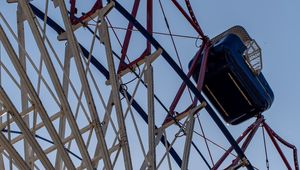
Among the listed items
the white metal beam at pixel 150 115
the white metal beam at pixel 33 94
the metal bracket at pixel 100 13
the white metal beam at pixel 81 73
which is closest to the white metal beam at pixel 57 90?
the white metal beam at pixel 33 94

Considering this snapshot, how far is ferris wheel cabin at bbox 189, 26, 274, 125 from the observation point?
76.6 feet

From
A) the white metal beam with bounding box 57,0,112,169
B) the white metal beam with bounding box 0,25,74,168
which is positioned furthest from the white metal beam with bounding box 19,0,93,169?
the white metal beam with bounding box 57,0,112,169

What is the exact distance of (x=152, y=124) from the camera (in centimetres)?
1786

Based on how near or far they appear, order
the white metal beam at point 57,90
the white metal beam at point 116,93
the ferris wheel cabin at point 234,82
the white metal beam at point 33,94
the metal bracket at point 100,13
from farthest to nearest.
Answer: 1. the ferris wheel cabin at point 234,82
2. the metal bracket at point 100,13
3. the white metal beam at point 116,93
4. the white metal beam at point 57,90
5. the white metal beam at point 33,94

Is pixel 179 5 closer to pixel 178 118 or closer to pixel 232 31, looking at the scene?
pixel 178 118

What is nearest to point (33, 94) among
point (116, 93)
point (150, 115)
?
point (116, 93)

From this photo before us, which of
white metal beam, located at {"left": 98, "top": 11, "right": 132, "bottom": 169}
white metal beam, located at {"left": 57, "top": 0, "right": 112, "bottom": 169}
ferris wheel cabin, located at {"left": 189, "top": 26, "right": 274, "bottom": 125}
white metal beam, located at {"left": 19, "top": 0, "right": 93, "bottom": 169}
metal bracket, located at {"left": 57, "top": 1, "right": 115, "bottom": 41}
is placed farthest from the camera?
ferris wheel cabin, located at {"left": 189, "top": 26, "right": 274, "bottom": 125}

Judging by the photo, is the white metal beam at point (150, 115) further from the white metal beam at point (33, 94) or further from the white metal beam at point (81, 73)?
the white metal beam at point (33, 94)

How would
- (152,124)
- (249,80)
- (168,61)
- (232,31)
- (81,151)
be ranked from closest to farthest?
1. (81,151)
2. (152,124)
3. (168,61)
4. (249,80)
5. (232,31)

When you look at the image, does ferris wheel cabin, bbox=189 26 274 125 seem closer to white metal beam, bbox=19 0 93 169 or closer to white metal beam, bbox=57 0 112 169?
white metal beam, bbox=57 0 112 169

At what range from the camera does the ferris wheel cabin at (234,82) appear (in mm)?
23344

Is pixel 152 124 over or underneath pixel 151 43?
underneath

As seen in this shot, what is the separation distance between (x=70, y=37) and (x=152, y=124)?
11.5ft

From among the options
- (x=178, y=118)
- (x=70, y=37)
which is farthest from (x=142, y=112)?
(x=70, y=37)
